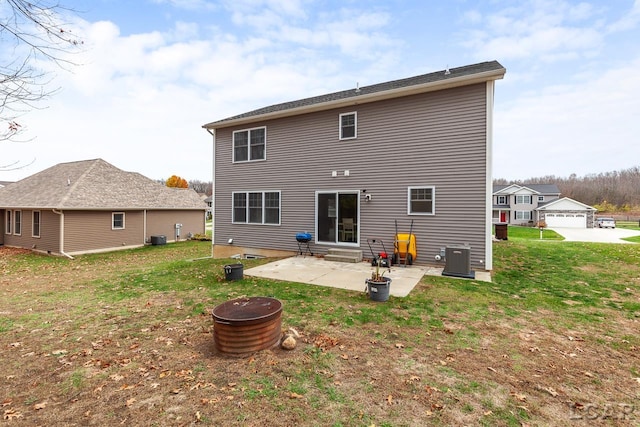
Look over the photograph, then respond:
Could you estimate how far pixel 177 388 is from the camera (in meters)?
3.03

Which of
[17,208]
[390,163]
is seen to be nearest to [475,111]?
[390,163]

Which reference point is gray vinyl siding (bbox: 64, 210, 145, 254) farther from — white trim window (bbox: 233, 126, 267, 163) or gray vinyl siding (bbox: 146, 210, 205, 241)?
white trim window (bbox: 233, 126, 267, 163)

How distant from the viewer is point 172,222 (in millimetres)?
21172

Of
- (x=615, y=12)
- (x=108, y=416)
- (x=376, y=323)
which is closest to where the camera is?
(x=108, y=416)

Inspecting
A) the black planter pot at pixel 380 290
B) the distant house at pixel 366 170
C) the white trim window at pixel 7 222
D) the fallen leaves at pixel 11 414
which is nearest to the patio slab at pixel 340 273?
the black planter pot at pixel 380 290

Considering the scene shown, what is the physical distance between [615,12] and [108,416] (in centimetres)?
1717

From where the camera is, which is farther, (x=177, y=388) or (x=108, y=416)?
(x=177, y=388)

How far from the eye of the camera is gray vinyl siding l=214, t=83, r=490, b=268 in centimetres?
844

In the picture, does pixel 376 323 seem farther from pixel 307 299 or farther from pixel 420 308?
pixel 307 299

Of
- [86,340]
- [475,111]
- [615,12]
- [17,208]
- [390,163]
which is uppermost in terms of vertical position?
[615,12]

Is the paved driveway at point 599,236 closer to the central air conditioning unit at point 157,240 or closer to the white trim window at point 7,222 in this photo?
the central air conditioning unit at point 157,240

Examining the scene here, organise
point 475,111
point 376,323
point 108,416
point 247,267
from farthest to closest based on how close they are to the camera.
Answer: point 247,267 < point 475,111 < point 376,323 < point 108,416

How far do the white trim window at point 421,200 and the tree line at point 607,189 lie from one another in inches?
2611

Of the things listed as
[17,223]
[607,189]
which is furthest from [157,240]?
[607,189]
